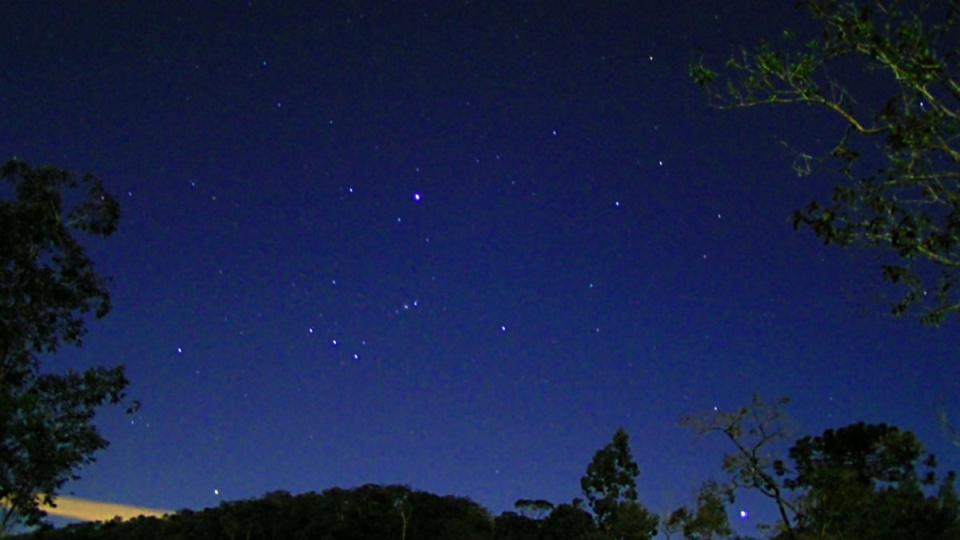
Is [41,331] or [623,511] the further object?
[623,511]

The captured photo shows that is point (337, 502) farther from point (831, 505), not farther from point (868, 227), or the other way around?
point (868, 227)

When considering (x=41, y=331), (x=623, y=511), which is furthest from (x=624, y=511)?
(x=41, y=331)

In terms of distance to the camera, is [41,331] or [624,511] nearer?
[41,331]

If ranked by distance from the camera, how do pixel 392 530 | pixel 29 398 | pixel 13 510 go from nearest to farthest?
1. pixel 29 398
2. pixel 13 510
3. pixel 392 530

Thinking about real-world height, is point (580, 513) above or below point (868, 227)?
above

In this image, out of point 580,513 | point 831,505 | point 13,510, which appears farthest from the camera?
point 580,513

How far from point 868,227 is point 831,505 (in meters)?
26.6

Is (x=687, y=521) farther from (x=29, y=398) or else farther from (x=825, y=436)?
(x=29, y=398)

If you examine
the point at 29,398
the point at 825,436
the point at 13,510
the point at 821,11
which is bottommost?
the point at 13,510

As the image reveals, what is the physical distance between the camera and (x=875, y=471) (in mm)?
46156

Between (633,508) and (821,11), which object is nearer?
(821,11)

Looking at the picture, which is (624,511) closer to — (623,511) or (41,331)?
(623,511)

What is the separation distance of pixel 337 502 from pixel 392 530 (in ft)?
21.9

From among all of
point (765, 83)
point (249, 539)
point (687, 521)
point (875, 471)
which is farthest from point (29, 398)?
point (249, 539)
